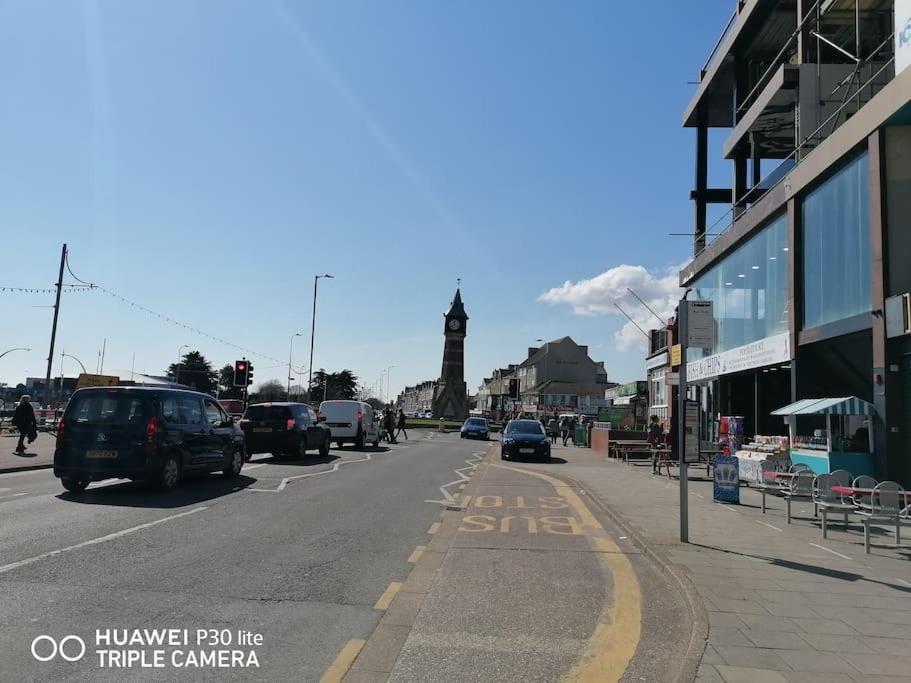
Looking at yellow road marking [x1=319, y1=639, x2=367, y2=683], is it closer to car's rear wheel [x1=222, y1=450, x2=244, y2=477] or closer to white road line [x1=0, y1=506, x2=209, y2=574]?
white road line [x1=0, y1=506, x2=209, y2=574]

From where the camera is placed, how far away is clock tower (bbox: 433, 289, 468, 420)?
388ft

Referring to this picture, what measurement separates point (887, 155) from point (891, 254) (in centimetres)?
244

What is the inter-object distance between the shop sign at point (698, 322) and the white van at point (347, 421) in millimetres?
20019

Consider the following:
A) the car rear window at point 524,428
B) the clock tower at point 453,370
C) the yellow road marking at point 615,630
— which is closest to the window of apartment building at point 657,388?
the car rear window at point 524,428

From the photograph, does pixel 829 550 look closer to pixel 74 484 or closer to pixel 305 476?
pixel 305 476

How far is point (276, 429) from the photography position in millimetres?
19469

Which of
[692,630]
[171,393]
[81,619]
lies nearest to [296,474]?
[171,393]

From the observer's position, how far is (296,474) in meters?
15.8

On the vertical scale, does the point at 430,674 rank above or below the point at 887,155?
below

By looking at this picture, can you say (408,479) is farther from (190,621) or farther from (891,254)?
(891,254)

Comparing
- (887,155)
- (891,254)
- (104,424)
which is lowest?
(104,424)

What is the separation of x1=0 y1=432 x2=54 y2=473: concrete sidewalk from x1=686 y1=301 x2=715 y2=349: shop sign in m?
14.1

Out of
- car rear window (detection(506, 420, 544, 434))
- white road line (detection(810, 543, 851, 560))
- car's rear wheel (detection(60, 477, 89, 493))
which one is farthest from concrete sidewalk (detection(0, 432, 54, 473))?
white road line (detection(810, 543, 851, 560))

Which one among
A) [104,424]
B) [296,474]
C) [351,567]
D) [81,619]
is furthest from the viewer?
[296,474]
